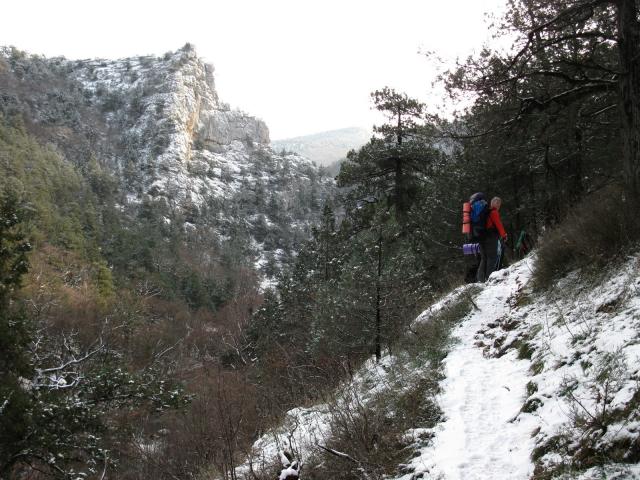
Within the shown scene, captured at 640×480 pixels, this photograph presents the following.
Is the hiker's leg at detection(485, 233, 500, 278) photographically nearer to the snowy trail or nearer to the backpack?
the backpack

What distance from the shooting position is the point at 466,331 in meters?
5.93

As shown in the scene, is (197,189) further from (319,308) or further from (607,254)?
(607,254)

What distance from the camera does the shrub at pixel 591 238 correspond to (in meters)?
4.60

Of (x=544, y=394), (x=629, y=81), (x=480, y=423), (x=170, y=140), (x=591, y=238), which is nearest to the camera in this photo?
(x=544, y=394)

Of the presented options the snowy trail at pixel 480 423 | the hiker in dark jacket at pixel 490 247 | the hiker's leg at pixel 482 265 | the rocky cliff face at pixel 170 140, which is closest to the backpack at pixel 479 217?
the hiker in dark jacket at pixel 490 247

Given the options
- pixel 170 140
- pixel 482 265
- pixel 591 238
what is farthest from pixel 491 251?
pixel 170 140

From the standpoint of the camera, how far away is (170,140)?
5920 inches

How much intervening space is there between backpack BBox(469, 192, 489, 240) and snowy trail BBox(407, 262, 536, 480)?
3.33 meters

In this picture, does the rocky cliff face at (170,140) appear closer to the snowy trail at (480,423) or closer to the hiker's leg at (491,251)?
the hiker's leg at (491,251)

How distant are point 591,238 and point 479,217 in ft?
11.1

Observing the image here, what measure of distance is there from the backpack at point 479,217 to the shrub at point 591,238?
85.1 inches

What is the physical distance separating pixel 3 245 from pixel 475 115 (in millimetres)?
11603

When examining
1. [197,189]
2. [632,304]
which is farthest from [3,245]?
[197,189]

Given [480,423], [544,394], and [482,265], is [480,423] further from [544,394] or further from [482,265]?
[482,265]
